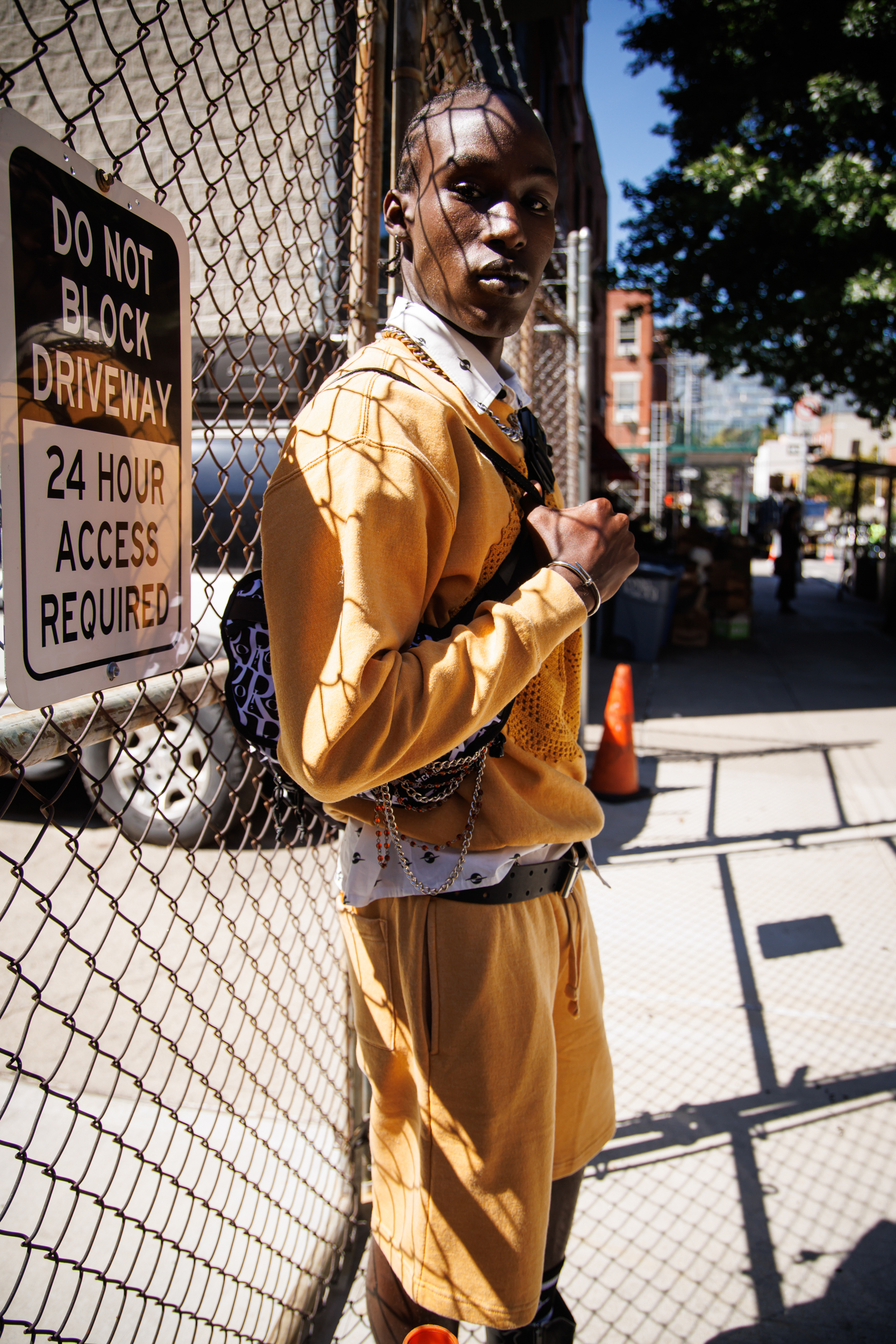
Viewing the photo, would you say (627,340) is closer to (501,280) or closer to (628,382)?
(628,382)

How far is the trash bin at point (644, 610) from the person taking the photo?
968 centimetres

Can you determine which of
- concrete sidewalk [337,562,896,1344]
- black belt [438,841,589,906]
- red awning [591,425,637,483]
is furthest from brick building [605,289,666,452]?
black belt [438,841,589,906]

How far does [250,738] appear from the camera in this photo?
129 cm

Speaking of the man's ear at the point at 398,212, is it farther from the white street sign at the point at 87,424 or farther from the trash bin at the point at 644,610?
the trash bin at the point at 644,610

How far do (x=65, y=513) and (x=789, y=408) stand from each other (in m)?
14.5

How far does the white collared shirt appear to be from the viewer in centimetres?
135

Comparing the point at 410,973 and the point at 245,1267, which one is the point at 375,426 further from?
the point at 245,1267

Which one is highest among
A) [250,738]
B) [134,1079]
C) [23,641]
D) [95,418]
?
[95,418]

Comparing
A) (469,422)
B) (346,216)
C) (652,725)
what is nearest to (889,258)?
(652,725)

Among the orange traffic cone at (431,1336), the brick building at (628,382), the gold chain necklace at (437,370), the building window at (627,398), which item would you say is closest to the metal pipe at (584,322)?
the gold chain necklace at (437,370)

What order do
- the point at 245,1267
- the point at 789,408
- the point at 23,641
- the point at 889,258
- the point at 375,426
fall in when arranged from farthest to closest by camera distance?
the point at 789,408 < the point at 889,258 < the point at 245,1267 < the point at 375,426 < the point at 23,641

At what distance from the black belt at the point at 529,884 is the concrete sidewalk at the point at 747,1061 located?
1230 mm

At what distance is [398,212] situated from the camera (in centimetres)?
143

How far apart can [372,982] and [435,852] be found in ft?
0.89
